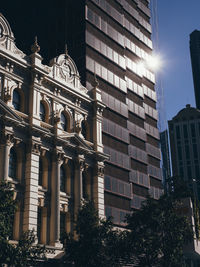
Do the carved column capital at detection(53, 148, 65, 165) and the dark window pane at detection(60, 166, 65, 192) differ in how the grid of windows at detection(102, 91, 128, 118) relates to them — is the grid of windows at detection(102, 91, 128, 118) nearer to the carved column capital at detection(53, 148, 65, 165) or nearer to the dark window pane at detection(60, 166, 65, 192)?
Answer: the dark window pane at detection(60, 166, 65, 192)

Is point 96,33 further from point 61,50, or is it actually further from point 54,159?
point 54,159

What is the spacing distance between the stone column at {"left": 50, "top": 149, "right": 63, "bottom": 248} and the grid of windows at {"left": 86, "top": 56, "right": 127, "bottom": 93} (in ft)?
48.9

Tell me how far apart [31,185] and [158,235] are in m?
11.4

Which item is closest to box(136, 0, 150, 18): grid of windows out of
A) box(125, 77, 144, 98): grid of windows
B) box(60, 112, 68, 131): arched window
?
box(125, 77, 144, 98): grid of windows

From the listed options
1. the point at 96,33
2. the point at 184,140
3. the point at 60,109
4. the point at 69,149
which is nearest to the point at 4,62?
the point at 60,109

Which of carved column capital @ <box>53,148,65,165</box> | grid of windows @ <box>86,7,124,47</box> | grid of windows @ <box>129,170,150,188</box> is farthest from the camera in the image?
grid of windows @ <box>129,170,150,188</box>

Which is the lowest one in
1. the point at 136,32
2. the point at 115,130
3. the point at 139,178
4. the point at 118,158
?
the point at 139,178

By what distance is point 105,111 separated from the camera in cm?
5028

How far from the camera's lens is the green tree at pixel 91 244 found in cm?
3219

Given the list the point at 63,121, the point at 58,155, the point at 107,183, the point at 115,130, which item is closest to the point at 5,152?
the point at 58,155

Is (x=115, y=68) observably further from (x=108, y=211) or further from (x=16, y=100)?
(x=16, y=100)

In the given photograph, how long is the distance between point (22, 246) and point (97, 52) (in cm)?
3054

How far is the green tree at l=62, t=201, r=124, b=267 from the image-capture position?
32.2m

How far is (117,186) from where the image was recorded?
4872cm
